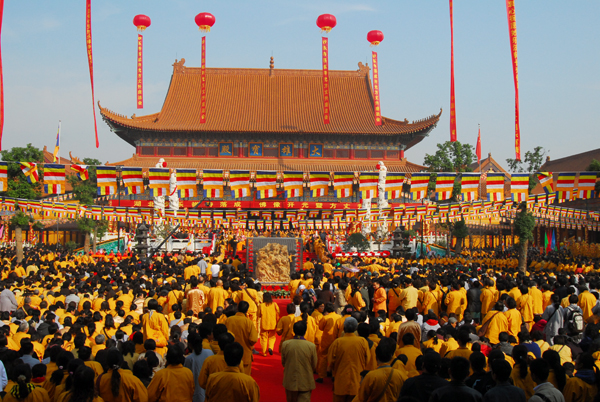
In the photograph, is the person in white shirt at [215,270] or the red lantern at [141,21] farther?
the red lantern at [141,21]

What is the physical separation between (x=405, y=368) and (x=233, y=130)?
118 ft

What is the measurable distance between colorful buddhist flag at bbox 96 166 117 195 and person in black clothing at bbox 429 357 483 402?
21482mm

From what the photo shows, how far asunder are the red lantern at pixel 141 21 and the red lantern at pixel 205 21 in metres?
3.54

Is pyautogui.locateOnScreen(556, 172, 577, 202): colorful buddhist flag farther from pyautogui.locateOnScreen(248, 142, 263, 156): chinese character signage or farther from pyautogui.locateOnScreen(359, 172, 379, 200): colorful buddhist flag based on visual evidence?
pyautogui.locateOnScreen(248, 142, 263, 156): chinese character signage

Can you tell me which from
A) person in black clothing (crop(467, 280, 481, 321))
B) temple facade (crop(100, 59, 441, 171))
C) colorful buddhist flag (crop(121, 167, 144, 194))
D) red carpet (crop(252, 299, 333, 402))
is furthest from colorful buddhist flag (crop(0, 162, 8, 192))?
person in black clothing (crop(467, 280, 481, 321))

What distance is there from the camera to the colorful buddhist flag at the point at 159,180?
24547 millimetres

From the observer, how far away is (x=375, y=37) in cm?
3531

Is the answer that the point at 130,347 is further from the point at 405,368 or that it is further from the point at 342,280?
the point at 342,280

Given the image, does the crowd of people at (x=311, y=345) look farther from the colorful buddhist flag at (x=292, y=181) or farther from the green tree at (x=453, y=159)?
the green tree at (x=453, y=159)

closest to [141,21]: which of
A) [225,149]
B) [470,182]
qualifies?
[225,149]

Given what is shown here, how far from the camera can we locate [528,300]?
10.6m

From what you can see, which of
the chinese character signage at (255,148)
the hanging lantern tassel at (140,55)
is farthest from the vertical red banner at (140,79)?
the chinese character signage at (255,148)

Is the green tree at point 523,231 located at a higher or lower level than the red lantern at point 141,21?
lower

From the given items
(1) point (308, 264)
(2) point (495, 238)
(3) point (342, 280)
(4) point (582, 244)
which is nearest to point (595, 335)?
(3) point (342, 280)
